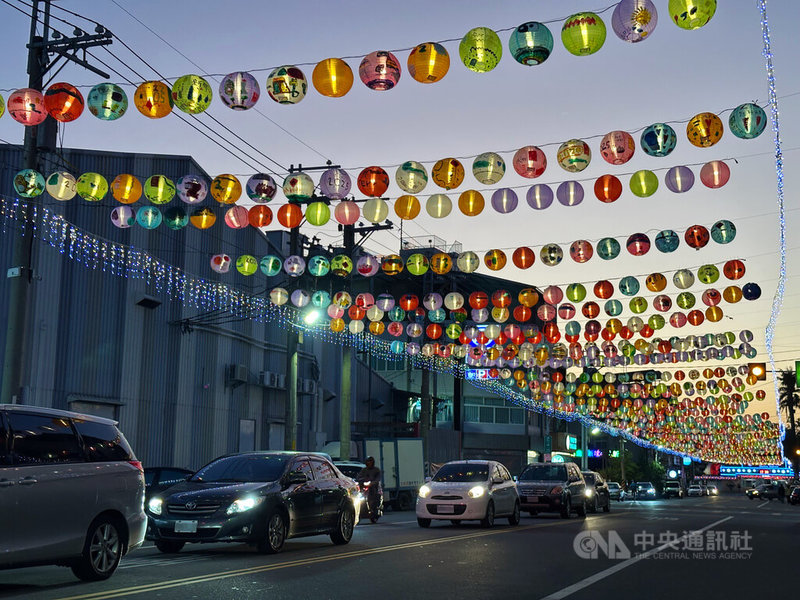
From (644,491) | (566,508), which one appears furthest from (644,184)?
(644,491)

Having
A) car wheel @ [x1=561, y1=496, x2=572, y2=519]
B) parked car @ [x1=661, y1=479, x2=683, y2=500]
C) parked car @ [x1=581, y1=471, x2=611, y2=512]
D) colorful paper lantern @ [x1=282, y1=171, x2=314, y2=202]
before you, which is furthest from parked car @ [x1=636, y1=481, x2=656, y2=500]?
colorful paper lantern @ [x1=282, y1=171, x2=314, y2=202]

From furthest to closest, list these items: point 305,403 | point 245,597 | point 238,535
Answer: point 305,403
point 238,535
point 245,597

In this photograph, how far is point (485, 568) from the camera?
12.4 m

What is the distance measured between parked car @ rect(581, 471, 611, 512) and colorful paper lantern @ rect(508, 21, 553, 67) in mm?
19930

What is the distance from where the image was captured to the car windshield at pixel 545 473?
28.0 m

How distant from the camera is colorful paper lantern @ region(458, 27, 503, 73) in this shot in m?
14.2

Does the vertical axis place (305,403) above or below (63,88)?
below

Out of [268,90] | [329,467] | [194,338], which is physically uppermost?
[268,90]

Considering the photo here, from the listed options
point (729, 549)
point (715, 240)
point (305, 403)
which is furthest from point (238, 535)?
point (305, 403)

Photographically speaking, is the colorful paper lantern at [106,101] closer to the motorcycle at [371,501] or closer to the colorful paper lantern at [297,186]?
the colorful paper lantern at [297,186]

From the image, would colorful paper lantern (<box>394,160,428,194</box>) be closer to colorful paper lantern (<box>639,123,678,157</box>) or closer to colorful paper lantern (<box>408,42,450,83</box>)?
colorful paper lantern (<box>408,42,450,83</box>)

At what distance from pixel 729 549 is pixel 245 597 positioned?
10.9 metres

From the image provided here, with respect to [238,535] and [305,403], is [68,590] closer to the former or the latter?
[238,535]

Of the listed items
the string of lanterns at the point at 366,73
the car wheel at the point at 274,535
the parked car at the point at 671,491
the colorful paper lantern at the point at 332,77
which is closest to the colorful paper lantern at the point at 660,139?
the string of lanterns at the point at 366,73
